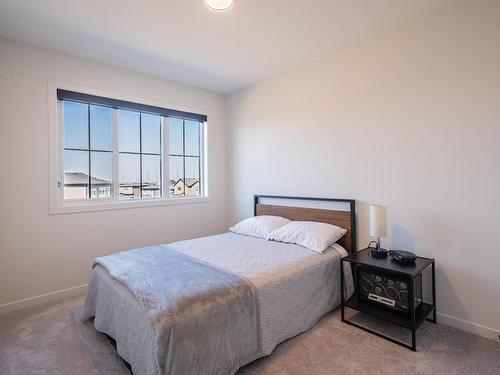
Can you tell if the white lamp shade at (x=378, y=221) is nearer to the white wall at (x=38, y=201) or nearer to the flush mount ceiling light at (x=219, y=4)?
the flush mount ceiling light at (x=219, y=4)

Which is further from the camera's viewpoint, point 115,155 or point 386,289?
point 115,155

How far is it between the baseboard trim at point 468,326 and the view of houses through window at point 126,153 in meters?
3.11

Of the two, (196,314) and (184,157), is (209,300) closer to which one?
(196,314)

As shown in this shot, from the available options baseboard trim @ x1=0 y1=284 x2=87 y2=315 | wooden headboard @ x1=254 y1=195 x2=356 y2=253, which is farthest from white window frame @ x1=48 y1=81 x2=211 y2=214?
wooden headboard @ x1=254 y1=195 x2=356 y2=253

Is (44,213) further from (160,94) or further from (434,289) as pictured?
(434,289)

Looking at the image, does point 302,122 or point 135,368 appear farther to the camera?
point 302,122

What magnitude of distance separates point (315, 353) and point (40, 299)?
8.52 feet

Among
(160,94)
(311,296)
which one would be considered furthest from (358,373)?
(160,94)

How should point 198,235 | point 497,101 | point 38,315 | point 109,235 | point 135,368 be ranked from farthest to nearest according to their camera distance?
point 198,235 < point 109,235 < point 38,315 < point 497,101 < point 135,368

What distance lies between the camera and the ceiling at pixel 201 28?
2031mm

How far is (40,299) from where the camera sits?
2.63 metres

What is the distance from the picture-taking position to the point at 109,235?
306 centimetres

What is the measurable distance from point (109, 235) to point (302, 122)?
255cm

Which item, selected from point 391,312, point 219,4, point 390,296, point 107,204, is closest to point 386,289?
point 390,296
